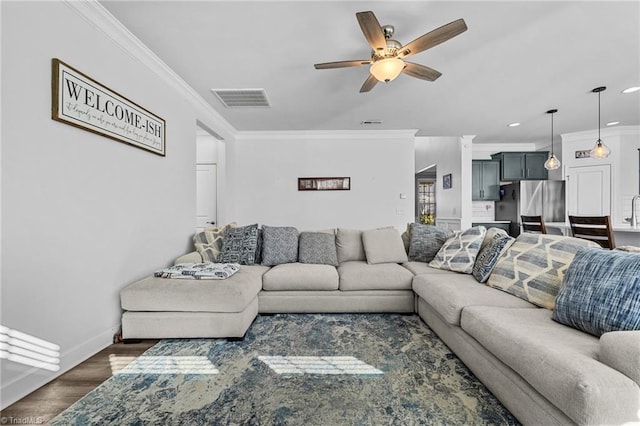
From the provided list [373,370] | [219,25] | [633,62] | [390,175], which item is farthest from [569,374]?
[390,175]

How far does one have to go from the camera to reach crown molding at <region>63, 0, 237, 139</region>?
1965 mm

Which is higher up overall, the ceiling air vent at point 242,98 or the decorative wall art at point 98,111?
the ceiling air vent at point 242,98

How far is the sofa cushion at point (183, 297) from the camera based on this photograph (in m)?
2.20

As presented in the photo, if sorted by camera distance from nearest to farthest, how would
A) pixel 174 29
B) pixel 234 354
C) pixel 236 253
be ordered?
pixel 234 354
pixel 174 29
pixel 236 253

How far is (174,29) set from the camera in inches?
87.3

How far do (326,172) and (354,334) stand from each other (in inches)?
134

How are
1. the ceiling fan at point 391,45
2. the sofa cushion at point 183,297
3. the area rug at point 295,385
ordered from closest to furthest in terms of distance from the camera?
the area rug at point 295,385, the ceiling fan at point 391,45, the sofa cushion at point 183,297

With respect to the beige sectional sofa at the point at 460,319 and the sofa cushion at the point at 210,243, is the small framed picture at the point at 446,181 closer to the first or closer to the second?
the beige sectional sofa at the point at 460,319

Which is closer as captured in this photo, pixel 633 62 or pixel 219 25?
pixel 219 25

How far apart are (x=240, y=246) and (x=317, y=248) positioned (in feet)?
2.98

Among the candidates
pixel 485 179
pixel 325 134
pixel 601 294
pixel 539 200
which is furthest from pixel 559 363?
pixel 485 179

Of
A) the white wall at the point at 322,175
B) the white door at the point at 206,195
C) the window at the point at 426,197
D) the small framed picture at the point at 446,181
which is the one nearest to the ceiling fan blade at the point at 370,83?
the white wall at the point at 322,175

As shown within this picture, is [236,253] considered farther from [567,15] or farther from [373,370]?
[567,15]

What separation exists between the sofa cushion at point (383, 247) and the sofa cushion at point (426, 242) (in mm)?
147
